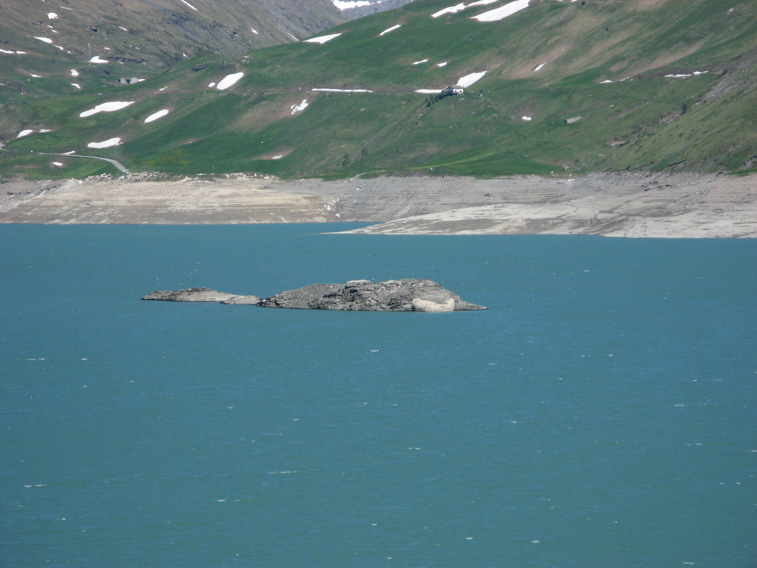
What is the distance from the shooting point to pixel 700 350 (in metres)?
45.1

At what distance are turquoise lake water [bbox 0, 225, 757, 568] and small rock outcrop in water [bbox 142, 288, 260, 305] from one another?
1461mm

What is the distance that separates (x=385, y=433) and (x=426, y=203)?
10426cm

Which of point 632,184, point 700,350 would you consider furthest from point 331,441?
point 632,184

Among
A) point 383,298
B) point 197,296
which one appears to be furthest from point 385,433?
point 197,296

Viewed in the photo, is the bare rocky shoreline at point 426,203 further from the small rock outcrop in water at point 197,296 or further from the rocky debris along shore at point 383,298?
the small rock outcrop in water at point 197,296

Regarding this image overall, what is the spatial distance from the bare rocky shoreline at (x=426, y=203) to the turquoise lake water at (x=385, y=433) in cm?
4176

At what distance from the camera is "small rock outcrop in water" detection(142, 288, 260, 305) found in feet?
210

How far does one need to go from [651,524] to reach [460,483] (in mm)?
5581

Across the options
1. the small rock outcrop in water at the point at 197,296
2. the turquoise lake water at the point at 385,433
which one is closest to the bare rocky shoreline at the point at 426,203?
the turquoise lake water at the point at 385,433

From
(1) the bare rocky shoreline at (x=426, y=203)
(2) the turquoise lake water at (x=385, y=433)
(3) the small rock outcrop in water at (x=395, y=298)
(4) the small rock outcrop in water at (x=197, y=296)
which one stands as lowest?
(2) the turquoise lake water at (x=385, y=433)

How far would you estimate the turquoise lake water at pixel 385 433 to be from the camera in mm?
22828

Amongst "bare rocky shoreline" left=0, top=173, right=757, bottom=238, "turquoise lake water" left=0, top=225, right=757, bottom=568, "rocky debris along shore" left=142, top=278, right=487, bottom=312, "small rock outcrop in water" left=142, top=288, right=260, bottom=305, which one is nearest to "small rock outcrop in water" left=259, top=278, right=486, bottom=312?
"rocky debris along shore" left=142, top=278, right=487, bottom=312

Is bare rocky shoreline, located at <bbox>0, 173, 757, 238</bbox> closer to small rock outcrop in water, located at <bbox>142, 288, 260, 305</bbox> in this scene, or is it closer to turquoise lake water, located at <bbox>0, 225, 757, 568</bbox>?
turquoise lake water, located at <bbox>0, 225, 757, 568</bbox>

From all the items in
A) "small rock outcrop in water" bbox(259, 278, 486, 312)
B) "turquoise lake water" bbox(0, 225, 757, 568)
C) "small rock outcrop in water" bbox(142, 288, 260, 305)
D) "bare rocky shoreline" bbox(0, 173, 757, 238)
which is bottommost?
"turquoise lake water" bbox(0, 225, 757, 568)
